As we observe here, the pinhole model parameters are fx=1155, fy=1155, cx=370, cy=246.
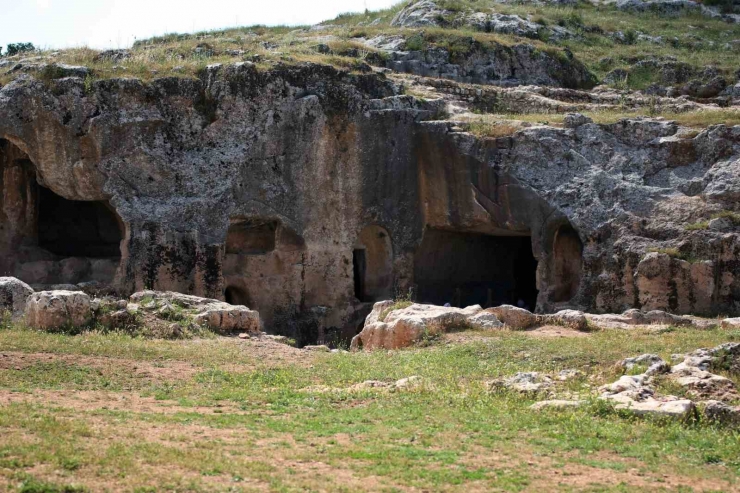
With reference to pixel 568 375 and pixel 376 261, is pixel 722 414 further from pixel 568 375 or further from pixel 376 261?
pixel 376 261

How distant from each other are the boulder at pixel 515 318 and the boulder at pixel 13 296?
9.72 meters

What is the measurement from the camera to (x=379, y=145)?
31203mm

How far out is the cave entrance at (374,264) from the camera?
31812 mm

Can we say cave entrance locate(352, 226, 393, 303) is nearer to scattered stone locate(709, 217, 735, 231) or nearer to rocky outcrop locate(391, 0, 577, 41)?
scattered stone locate(709, 217, 735, 231)

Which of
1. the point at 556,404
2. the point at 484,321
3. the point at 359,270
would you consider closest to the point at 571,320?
the point at 484,321

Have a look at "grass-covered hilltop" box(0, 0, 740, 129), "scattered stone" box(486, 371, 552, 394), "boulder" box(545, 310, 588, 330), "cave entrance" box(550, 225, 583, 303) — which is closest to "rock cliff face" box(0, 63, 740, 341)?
"cave entrance" box(550, 225, 583, 303)

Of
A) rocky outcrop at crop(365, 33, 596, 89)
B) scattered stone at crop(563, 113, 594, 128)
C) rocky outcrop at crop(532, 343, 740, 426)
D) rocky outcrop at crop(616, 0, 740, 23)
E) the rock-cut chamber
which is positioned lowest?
rocky outcrop at crop(532, 343, 740, 426)

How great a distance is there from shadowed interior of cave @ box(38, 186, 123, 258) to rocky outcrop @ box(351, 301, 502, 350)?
1204cm

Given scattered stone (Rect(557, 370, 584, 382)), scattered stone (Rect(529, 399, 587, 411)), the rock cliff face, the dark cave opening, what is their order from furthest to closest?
1. the dark cave opening
2. the rock cliff face
3. scattered stone (Rect(557, 370, 584, 382))
4. scattered stone (Rect(529, 399, 587, 411))

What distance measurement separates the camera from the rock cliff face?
28.7m

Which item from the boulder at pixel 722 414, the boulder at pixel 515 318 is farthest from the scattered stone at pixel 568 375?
the boulder at pixel 515 318

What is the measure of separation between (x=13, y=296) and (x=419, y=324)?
842 centimetres

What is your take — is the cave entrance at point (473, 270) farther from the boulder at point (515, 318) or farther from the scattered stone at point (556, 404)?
the scattered stone at point (556, 404)

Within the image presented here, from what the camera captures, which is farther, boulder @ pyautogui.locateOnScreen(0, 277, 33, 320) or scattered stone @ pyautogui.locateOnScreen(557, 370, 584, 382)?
boulder @ pyautogui.locateOnScreen(0, 277, 33, 320)
